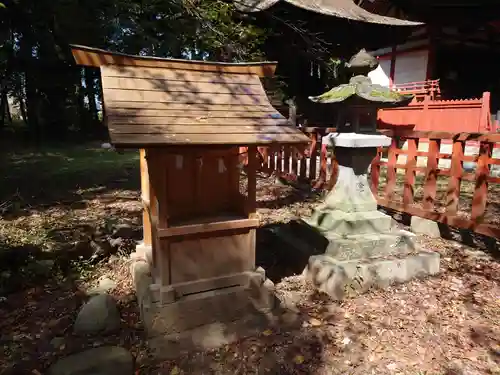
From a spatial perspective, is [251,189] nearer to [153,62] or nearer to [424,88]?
[153,62]

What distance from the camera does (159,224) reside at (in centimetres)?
291

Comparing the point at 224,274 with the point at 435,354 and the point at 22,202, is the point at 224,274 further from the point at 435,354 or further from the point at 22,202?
the point at 22,202

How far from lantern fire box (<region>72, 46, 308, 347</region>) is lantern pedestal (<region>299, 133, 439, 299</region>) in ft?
2.82

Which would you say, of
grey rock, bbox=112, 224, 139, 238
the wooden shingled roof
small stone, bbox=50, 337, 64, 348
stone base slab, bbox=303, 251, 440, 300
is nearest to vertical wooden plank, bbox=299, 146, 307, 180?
stone base slab, bbox=303, 251, 440, 300

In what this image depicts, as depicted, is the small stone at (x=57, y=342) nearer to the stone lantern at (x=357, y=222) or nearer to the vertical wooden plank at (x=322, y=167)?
the stone lantern at (x=357, y=222)

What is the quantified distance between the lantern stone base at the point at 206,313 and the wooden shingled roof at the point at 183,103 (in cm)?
127

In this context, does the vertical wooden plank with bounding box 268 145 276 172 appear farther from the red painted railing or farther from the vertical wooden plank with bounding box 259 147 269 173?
the red painted railing

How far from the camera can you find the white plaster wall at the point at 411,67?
15.2 m

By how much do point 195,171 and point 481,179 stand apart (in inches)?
137

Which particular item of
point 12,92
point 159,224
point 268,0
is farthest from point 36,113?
point 159,224

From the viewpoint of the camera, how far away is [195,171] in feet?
10.8

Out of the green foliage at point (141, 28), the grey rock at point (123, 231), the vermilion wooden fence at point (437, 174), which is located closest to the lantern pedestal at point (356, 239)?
the vermilion wooden fence at point (437, 174)

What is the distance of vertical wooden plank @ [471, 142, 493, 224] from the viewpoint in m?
4.41

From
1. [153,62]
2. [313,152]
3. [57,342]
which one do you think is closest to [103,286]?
[57,342]
